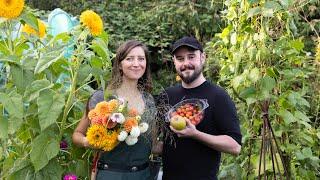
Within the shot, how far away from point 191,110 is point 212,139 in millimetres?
157

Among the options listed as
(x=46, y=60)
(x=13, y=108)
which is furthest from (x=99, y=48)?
(x=13, y=108)

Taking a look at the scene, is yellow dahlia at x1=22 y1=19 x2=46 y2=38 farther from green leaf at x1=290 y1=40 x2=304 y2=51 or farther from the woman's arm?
green leaf at x1=290 y1=40 x2=304 y2=51

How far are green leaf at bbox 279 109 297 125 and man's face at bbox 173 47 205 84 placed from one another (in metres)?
0.68

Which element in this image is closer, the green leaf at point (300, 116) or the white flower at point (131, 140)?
the white flower at point (131, 140)

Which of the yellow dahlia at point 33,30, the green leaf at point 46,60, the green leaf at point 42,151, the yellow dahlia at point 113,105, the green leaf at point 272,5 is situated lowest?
the green leaf at point 42,151

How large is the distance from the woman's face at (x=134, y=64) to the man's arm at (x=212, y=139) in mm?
303

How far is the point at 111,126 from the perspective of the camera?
78.5 inches

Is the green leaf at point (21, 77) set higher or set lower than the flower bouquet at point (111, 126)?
higher

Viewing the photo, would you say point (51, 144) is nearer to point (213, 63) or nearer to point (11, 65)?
point (11, 65)

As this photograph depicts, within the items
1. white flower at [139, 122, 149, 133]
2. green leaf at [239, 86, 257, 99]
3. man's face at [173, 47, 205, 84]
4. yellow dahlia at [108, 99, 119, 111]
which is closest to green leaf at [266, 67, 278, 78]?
green leaf at [239, 86, 257, 99]

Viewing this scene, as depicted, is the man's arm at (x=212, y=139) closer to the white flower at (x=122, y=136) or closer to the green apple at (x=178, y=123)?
the green apple at (x=178, y=123)

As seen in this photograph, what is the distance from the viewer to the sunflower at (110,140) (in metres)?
1.98

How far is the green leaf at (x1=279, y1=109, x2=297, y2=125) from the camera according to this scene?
2738mm

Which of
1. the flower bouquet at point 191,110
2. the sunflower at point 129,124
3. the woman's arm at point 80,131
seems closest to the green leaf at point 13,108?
the woman's arm at point 80,131
